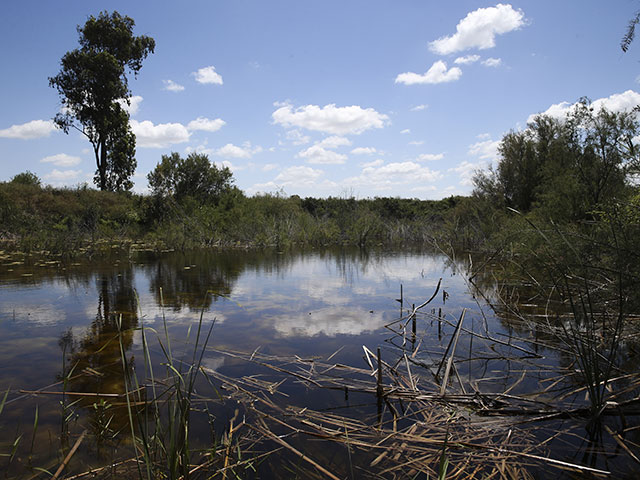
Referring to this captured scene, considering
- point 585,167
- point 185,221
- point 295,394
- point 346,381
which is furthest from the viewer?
point 185,221

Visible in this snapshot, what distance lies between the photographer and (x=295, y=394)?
10.9 feet

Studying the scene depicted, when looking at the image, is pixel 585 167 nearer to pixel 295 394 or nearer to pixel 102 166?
pixel 295 394

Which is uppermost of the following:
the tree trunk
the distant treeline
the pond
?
the tree trunk

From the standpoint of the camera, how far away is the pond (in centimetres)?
234

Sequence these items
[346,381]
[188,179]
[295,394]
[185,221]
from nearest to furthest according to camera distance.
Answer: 1. [295,394]
2. [346,381]
3. [185,221]
4. [188,179]

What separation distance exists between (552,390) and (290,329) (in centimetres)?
307

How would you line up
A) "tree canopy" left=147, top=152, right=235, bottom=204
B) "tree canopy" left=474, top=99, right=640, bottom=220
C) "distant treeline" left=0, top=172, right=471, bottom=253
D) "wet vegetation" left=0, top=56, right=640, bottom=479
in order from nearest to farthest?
"wet vegetation" left=0, top=56, right=640, bottom=479, "tree canopy" left=474, top=99, right=640, bottom=220, "distant treeline" left=0, top=172, right=471, bottom=253, "tree canopy" left=147, top=152, right=235, bottom=204

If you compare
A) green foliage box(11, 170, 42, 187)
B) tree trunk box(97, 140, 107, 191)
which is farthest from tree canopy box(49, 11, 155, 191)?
green foliage box(11, 170, 42, 187)

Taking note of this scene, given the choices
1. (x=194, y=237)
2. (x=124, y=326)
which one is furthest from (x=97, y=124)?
(x=124, y=326)

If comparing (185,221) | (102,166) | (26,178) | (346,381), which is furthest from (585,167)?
(26,178)

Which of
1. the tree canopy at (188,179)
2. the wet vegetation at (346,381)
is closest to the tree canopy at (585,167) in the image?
the wet vegetation at (346,381)

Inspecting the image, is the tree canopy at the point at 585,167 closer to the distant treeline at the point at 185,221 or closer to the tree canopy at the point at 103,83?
the distant treeline at the point at 185,221

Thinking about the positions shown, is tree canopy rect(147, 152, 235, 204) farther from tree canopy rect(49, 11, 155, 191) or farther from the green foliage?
the green foliage

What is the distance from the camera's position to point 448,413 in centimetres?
286
